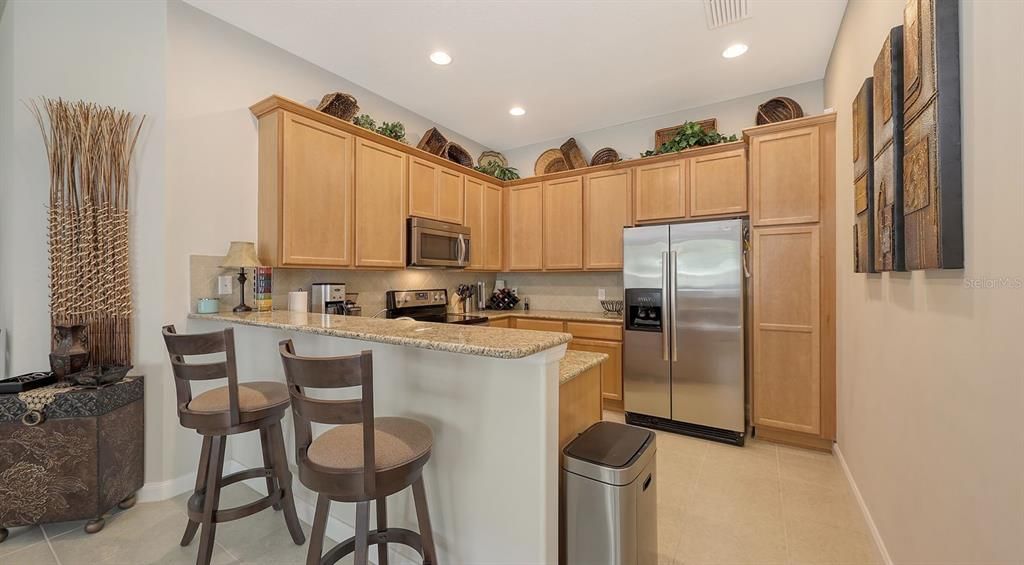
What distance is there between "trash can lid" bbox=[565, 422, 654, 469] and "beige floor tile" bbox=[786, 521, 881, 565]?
103 centimetres

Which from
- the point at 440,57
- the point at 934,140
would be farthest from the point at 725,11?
the point at 440,57

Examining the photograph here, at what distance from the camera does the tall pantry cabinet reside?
9.23ft

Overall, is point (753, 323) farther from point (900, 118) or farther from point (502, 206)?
point (502, 206)

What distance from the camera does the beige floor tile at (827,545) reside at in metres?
1.78

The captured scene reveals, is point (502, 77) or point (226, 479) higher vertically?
point (502, 77)

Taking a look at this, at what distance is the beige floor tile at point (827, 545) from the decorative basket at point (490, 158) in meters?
4.28

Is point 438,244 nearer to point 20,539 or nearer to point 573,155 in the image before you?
point 573,155

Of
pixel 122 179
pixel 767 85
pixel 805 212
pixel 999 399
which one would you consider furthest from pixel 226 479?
pixel 767 85

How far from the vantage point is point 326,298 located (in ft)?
9.89

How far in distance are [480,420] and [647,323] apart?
237cm

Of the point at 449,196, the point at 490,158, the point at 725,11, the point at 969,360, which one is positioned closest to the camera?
the point at 969,360

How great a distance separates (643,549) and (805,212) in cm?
265

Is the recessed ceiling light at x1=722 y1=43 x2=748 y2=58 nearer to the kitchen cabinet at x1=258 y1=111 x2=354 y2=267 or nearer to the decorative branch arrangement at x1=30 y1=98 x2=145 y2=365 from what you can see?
the kitchen cabinet at x1=258 y1=111 x2=354 y2=267

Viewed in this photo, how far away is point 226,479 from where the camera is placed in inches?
73.5
